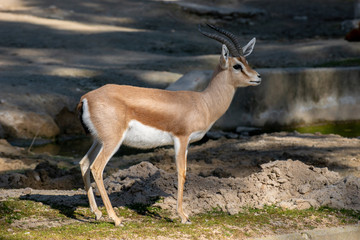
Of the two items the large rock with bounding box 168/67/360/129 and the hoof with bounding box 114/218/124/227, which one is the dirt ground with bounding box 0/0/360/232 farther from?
the large rock with bounding box 168/67/360/129

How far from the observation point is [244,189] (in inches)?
243

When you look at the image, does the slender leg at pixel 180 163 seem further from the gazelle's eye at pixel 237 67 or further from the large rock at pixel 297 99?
the large rock at pixel 297 99

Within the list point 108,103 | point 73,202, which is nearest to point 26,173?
point 73,202

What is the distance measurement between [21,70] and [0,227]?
1092 centimetres

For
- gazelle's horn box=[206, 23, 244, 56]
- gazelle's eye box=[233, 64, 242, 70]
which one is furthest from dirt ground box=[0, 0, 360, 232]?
gazelle's horn box=[206, 23, 244, 56]

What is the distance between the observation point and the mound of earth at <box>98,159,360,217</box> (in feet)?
19.5

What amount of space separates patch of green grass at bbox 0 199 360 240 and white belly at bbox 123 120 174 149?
0.75 metres

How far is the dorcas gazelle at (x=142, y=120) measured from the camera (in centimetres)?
515

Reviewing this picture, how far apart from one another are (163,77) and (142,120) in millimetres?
9310

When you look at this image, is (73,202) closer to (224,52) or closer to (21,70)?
(224,52)

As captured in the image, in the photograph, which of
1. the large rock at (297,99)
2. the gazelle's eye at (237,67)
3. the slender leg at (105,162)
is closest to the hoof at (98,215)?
the slender leg at (105,162)

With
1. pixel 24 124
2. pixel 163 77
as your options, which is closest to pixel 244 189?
pixel 24 124

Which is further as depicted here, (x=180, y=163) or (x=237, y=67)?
(x=237, y=67)

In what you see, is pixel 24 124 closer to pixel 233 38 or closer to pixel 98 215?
pixel 98 215
